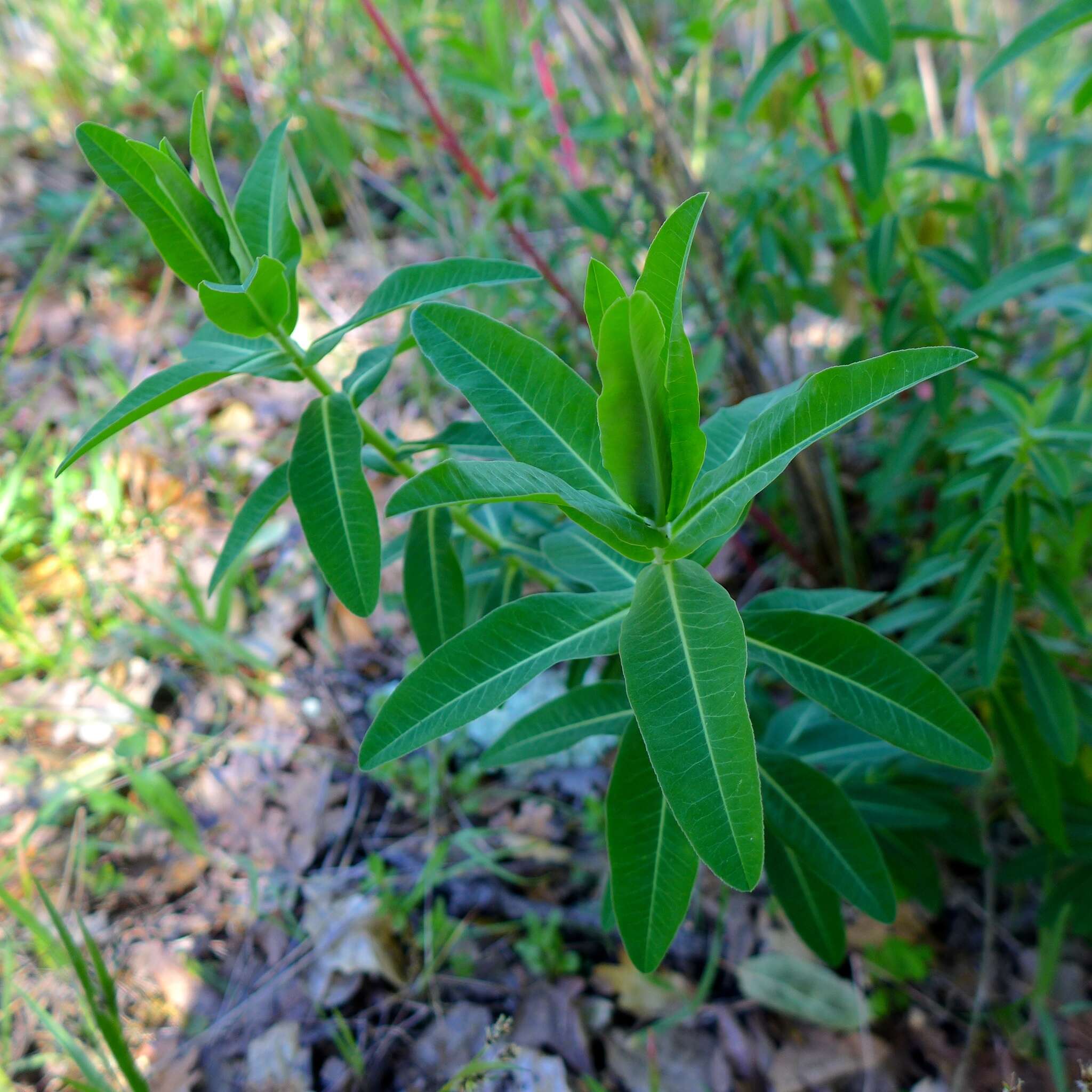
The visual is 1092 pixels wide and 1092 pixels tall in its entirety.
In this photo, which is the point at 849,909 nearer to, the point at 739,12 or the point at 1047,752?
the point at 1047,752

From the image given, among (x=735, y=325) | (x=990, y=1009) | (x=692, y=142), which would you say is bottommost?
(x=990, y=1009)

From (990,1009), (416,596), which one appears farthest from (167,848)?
(990,1009)

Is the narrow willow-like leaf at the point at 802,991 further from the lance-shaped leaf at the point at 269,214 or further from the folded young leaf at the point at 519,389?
the lance-shaped leaf at the point at 269,214

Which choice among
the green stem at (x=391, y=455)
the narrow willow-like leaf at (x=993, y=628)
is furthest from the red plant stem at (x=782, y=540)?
the green stem at (x=391, y=455)

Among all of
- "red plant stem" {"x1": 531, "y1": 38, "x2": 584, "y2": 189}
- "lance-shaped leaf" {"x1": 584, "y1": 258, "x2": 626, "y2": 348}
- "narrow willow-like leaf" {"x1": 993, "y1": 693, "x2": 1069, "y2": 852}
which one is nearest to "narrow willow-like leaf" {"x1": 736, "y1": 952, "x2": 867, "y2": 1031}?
"narrow willow-like leaf" {"x1": 993, "y1": 693, "x2": 1069, "y2": 852}

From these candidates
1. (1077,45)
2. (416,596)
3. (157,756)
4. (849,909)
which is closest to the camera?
(416,596)

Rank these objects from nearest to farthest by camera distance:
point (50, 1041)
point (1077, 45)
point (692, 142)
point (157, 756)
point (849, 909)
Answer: point (50, 1041) → point (849, 909) → point (157, 756) → point (692, 142) → point (1077, 45)
